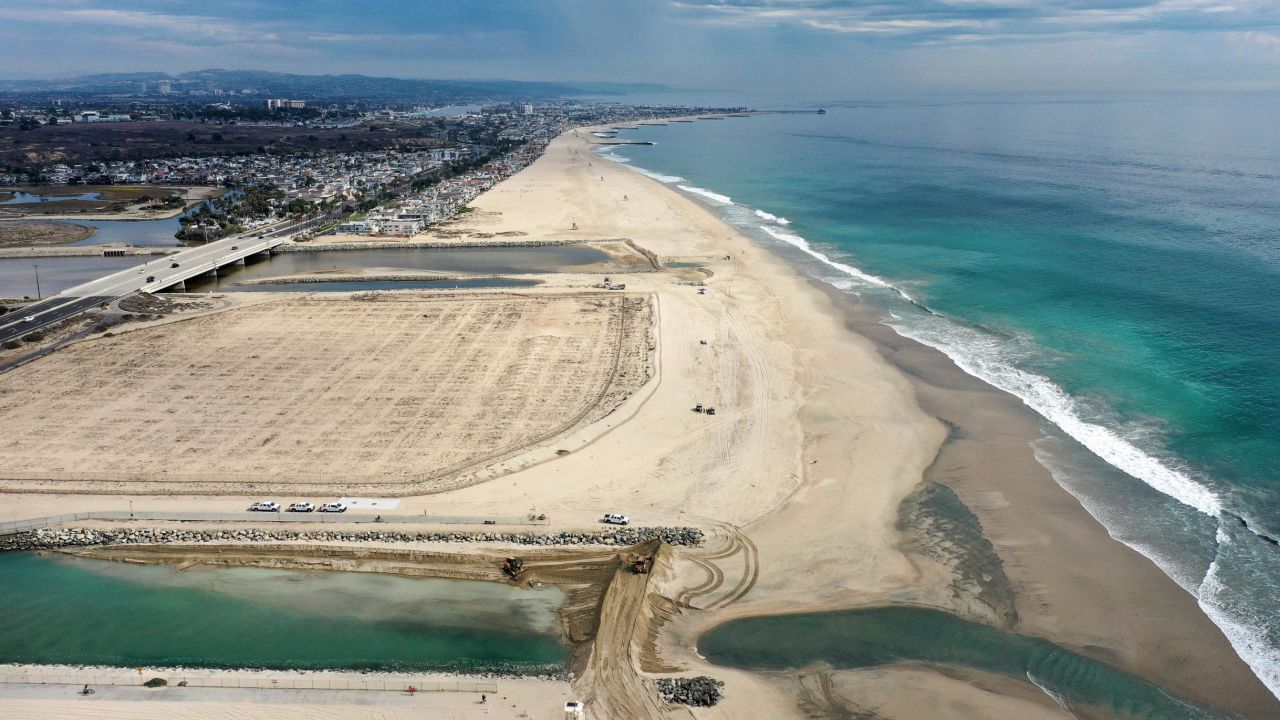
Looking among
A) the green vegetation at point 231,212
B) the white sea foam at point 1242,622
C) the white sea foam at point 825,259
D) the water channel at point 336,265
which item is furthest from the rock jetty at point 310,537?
the green vegetation at point 231,212

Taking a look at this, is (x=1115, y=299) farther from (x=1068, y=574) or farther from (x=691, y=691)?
(x=691, y=691)

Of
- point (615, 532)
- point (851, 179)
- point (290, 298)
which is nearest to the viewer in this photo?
point (615, 532)

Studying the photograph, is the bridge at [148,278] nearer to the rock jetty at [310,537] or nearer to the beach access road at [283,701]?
the rock jetty at [310,537]

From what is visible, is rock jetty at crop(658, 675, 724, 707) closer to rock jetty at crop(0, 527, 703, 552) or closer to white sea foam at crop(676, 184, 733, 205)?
rock jetty at crop(0, 527, 703, 552)

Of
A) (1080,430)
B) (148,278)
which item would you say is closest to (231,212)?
(148,278)

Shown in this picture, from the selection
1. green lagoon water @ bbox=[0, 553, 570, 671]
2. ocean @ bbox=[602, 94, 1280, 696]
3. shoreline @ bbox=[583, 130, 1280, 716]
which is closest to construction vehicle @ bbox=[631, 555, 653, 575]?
green lagoon water @ bbox=[0, 553, 570, 671]

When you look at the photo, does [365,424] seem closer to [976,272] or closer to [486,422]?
[486,422]

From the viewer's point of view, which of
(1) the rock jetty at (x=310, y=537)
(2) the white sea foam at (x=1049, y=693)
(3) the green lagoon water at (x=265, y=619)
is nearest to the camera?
(2) the white sea foam at (x=1049, y=693)

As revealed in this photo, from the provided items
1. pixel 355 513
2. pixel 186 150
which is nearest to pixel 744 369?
pixel 355 513
